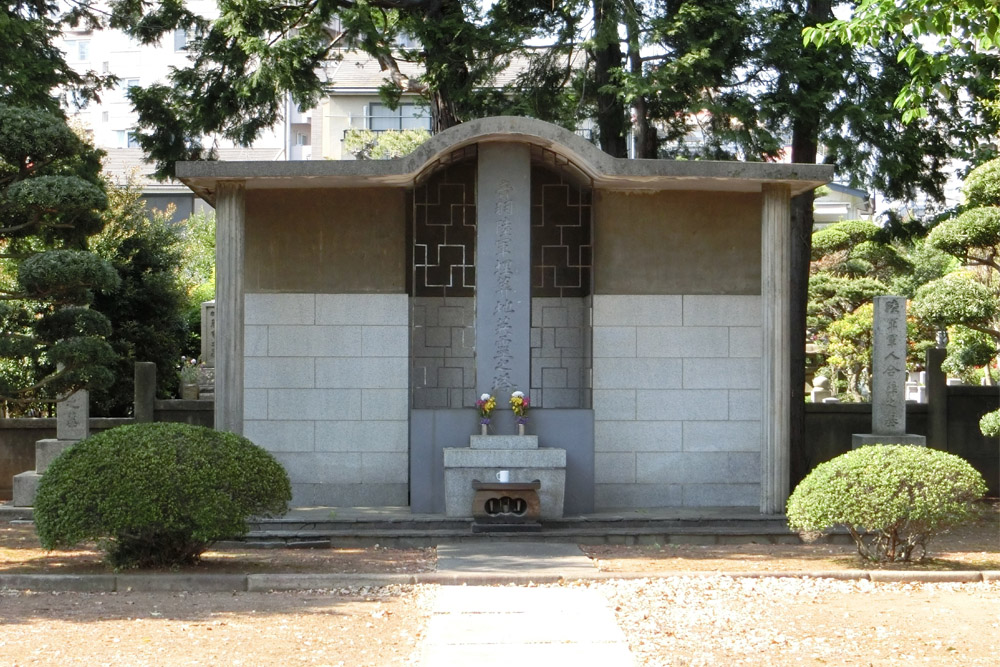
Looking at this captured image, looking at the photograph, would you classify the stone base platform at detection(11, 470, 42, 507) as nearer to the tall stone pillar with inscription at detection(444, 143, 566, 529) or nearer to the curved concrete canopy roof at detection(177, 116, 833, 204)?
the curved concrete canopy roof at detection(177, 116, 833, 204)

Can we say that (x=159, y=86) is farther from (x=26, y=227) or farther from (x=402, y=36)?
(x=26, y=227)

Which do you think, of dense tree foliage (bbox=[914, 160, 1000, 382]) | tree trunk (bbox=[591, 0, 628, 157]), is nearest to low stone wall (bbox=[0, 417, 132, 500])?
tree trunk (bbox=[591, 0, 628, 157])

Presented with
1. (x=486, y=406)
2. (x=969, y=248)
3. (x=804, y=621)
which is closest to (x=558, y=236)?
(x=486, y=406)

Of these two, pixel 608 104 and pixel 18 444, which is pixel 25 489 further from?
pixel 608 104

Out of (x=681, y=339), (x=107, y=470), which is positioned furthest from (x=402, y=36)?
(x=107, y=470)

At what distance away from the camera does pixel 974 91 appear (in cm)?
1507

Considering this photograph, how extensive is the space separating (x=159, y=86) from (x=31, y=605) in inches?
395

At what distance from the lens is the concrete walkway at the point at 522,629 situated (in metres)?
7.05

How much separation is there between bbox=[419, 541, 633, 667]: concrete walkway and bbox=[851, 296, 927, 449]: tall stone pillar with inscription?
4662 mm

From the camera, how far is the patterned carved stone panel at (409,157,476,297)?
13539 millimetres

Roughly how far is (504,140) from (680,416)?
3.50m

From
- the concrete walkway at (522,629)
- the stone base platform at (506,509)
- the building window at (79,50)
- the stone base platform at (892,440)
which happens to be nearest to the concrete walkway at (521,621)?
the concrete walkway at (522,629)

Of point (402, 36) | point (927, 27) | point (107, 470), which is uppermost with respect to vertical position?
point (402, 36)

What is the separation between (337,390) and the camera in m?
13.0
